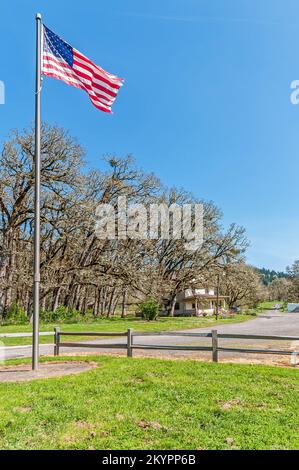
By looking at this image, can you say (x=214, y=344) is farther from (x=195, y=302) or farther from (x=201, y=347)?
(x=195, y=302)

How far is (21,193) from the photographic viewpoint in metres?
25.0

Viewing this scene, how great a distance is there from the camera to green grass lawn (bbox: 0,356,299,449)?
15.2 ft

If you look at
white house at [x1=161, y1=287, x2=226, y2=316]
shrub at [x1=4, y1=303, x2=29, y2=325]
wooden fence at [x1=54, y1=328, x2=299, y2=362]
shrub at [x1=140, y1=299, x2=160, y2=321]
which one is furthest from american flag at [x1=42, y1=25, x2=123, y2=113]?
white house at [x1=161, y1=287, x2=226, y2=316]

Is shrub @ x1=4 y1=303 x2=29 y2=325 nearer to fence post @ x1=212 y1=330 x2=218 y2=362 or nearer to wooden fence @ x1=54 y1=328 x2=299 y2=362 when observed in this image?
wooden fence @ x1=54 y1=328 x2=299 y2=362

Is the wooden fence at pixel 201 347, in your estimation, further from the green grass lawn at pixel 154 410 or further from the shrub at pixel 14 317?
the shrub at pixel 14 317

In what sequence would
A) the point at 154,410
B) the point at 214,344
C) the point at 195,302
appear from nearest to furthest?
1. the point at 154,410
2. the point at 214,344
3. the point at 195,302

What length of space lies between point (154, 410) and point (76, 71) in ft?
26.3

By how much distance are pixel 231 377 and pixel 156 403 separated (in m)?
2.40

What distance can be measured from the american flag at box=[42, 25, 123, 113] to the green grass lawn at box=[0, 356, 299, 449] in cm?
680

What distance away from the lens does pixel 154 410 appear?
568cm

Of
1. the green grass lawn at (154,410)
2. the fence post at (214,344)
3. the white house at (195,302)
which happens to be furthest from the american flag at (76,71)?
the white house at (195,302)

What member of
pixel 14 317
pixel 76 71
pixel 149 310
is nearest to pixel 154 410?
pixel 76 71

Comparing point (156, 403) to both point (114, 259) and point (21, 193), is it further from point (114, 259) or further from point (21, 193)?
point (114, 259)

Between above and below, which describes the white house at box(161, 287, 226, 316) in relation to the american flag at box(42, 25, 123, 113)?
below
